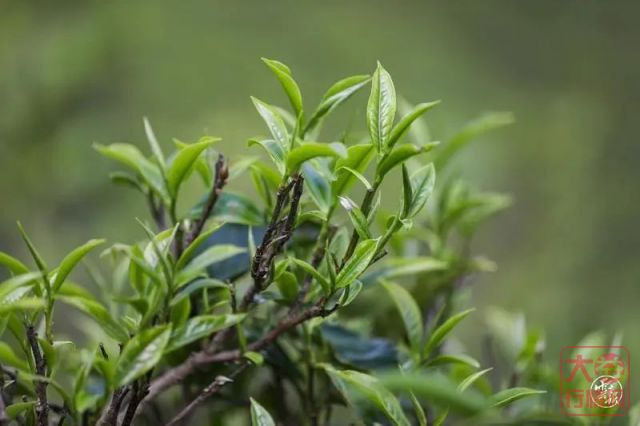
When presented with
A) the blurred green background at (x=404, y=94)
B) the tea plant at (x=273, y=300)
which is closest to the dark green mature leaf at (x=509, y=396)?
the tea plant at (x=273, y=300)

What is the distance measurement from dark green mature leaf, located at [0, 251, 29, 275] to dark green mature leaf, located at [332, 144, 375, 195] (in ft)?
0.60

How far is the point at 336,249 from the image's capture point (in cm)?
46

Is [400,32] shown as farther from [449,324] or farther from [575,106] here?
[449,324]

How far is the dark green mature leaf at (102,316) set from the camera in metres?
0.40

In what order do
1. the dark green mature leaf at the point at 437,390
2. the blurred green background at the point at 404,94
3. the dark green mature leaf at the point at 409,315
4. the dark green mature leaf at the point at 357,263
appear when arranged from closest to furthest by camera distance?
1. the dark green mature leaf at the point at 437,390
2. the dark green mature leaf at the point at 357,263
3. the dark green mature leaf at the point at 409,315
4. the blurred green background at the point at 404,94

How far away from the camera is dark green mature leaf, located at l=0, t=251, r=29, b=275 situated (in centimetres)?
39

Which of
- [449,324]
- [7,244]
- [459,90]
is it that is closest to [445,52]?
[459,90]

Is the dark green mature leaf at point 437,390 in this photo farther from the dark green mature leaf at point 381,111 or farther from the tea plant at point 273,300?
the dark green mature leaf at point 381,111

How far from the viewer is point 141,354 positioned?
1.21 feet

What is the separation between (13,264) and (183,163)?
0.37 feet

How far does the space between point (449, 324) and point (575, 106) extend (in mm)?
1371

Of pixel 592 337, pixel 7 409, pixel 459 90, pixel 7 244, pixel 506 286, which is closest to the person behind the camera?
pixel 7 409

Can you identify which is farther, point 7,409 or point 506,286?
point 506,286

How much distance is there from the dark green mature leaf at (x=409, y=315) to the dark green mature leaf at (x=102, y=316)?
0.19 m
